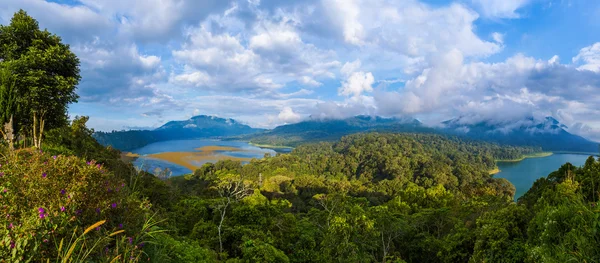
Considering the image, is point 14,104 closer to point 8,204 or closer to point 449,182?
point 8,204

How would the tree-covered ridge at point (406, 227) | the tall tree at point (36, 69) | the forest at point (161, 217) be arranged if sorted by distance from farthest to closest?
the tall tree at point (36, 69) < the tree-covered ridge at point (406, 227) < the forest at point (161, 217)

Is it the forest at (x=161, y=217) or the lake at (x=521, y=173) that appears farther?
the lake at (x=521, y=173)

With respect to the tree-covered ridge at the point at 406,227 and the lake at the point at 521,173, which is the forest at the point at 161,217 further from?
the lake at the point at 521,173

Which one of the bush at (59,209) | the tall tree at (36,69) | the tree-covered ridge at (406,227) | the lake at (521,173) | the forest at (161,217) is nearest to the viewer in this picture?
the bush at (59,209)

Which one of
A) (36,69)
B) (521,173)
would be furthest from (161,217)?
(521,173)

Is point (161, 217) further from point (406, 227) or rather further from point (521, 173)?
point (521, 173)

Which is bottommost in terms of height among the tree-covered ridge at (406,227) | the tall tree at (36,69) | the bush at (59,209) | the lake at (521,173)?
the lake at (521,173)

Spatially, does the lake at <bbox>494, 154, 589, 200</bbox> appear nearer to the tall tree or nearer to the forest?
the forest

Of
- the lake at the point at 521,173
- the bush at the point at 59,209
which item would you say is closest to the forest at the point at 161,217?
the bush at the point at 59,209

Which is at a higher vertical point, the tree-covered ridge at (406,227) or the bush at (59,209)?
the bush at (59,209)

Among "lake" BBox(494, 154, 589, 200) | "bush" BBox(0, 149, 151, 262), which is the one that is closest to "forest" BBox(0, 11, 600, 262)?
"bush" BBox(0, 149, 151, 262)
